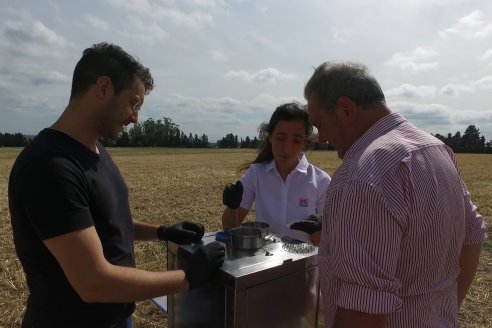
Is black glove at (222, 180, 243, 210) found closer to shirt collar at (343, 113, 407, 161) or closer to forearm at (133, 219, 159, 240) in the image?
forearm at (133, 219, 159, 240)

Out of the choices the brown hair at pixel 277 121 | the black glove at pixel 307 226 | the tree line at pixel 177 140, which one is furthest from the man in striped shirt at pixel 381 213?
the tree line at pixel 177 140

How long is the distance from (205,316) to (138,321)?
227cm

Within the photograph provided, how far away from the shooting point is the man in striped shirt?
4.20 feet

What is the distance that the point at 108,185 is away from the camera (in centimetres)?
194

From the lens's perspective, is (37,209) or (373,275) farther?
(37,209)

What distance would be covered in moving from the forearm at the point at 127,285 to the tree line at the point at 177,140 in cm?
5847

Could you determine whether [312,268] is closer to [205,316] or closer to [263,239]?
[263,239]

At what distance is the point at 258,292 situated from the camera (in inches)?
67.1

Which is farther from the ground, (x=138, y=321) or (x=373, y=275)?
(x=373, y=275)

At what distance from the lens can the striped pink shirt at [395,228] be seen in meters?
1.28

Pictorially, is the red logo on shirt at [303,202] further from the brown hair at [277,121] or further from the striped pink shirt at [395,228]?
the striped pink shirt at [395,228]

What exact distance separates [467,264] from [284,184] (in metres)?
1.54

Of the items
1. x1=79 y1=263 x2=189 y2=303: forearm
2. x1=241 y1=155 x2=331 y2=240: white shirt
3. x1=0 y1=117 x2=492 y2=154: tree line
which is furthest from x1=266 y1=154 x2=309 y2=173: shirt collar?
x1=0 y1=117 x2=492 y2=154: tree line

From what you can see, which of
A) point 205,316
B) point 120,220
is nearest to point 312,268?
point 205,316
